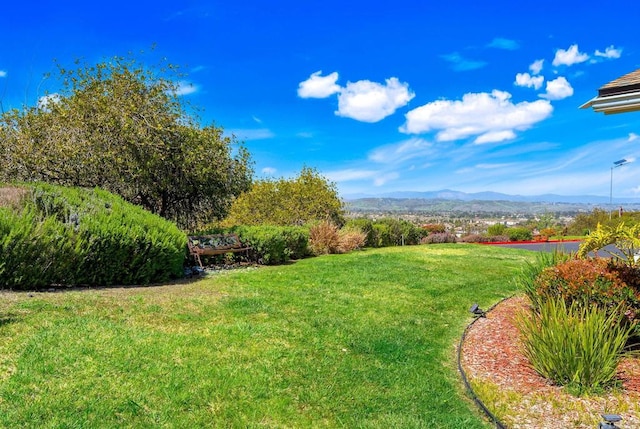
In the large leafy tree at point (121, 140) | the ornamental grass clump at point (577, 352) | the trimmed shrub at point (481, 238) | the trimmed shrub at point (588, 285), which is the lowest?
the trimmed shrub at point (481, 238)

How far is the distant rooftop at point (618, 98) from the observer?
3488 mm

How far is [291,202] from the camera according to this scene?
2297 centimetres

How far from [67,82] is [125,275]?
7.83 m

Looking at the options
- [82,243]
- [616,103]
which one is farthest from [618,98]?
[82,243]

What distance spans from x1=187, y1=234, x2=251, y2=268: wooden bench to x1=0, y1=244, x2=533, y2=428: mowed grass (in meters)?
2.90

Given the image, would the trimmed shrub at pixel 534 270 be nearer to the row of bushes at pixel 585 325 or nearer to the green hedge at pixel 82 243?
the row of bushes at pixel 585 325

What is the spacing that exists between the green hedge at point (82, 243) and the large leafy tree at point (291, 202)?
13797mm

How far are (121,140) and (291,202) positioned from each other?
39.3 feet

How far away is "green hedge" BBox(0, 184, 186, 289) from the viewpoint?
6727 millimetres

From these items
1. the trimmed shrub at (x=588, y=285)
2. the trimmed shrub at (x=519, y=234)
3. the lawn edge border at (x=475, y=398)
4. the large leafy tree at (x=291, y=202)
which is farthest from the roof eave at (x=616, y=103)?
the trimmed shrub at (x=519, y=234)

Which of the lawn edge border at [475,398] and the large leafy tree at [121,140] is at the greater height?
the large leafy tree at [121,140]

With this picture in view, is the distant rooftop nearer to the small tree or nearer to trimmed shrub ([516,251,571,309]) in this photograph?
the small tree

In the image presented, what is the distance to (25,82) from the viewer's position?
40.7ft

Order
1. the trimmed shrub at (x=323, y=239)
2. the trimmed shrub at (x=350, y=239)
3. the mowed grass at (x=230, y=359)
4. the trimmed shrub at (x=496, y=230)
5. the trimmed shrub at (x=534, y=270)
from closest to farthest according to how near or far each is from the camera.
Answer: the mowed grass at (x=230, y=359), the trimmed shrub at (x=534, y=270), the trimmed shrub at (x=323, y=239), the trimmed shrub at (x=350, y=239), the trimmed shrub at (x=496, y=230)
